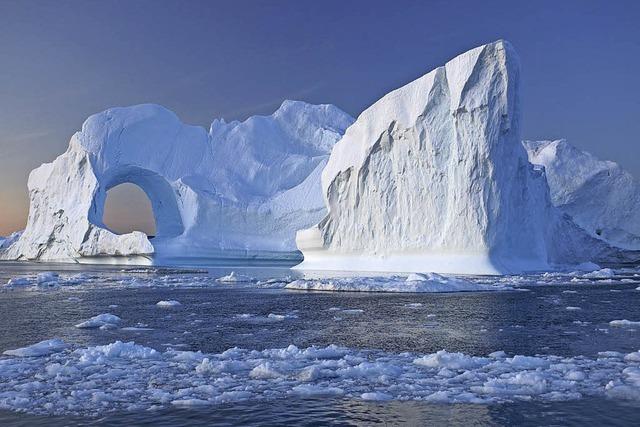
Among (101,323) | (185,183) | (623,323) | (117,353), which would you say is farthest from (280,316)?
(185,183)

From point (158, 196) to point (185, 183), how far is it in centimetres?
522

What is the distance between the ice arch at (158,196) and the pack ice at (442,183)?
16.0 m

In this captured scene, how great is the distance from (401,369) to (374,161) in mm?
24033

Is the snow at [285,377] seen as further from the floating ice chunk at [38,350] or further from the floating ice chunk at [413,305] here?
the floating ice chunk at [413,305]

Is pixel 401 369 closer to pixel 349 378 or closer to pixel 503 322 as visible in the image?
pixel 349 378

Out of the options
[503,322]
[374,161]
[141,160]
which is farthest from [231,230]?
[503,322]

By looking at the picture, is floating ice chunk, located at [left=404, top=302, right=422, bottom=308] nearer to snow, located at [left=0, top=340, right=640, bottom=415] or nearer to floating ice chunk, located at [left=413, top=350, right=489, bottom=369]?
snow, located at [left=0, top=340, right=640, bottom=415]

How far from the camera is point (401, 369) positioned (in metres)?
6.82

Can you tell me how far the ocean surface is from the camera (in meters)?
5.14

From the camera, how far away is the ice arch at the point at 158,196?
144ft

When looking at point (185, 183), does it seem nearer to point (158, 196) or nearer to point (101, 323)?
point (158, 196)

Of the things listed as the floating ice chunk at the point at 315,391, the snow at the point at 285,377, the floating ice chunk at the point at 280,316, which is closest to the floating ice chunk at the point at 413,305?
the floating ice chunk at the point at 280,316

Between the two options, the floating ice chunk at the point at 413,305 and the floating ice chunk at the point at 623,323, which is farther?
the floating ice chunk at the point at 413,305

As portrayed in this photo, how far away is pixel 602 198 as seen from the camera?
50844mm
